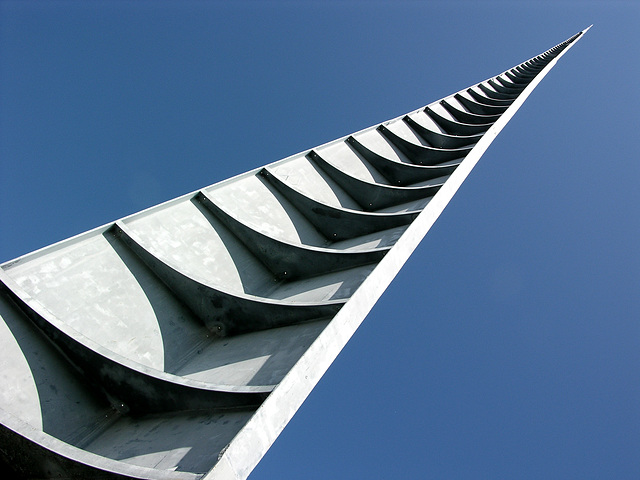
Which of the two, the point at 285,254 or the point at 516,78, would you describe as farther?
the point at 516,78

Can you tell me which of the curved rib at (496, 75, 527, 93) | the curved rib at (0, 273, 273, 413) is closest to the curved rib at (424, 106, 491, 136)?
the curved rib at (0, 273, 273, 413)

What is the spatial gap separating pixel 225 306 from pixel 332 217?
2539 mm

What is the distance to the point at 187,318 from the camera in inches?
167

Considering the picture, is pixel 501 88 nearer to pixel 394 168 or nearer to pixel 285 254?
pixel 394 168

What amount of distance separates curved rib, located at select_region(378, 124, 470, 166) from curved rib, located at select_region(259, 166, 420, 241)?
14.8 feet

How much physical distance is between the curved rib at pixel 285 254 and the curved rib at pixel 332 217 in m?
1.04

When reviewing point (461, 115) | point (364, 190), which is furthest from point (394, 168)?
point (461, 115)

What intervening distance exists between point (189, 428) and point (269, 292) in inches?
91.1

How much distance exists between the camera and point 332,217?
6.23 m

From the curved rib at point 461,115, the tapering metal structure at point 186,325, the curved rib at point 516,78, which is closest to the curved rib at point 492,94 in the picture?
the curved rib at point 461,115

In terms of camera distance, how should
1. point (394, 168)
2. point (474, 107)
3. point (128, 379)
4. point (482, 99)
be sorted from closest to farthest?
point (128, 379), point (394, 168), point (474, 107), point (482, 99)

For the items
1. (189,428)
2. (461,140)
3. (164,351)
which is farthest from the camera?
(461,140)

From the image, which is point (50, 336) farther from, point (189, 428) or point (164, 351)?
point (189, 428)

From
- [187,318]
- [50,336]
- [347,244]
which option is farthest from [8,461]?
[347,244]
